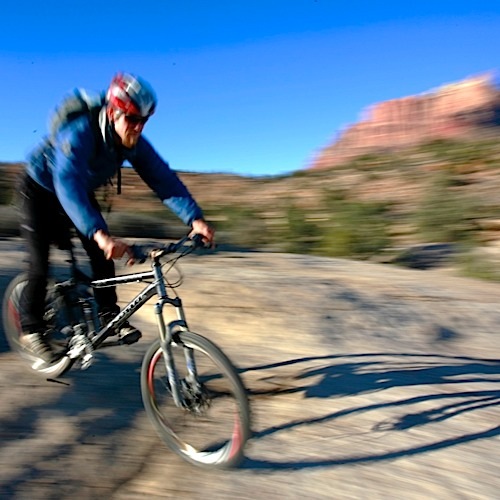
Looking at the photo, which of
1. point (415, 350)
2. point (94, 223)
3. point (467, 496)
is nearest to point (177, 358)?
point (94, 223)

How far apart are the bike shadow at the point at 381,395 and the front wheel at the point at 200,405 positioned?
0.60 feet

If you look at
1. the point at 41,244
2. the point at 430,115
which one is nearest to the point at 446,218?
the point at 41,244

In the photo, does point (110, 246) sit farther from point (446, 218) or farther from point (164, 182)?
point (446, 218)

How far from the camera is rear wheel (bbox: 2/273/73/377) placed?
3.62m

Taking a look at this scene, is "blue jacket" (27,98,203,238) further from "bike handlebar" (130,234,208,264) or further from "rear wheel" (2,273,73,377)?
"rear wheel" (2,273,73,377)

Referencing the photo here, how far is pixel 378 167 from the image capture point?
789 inches

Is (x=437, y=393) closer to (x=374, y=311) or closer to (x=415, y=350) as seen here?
(x=415, y=350)

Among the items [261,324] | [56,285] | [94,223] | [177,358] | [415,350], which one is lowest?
[415,350]

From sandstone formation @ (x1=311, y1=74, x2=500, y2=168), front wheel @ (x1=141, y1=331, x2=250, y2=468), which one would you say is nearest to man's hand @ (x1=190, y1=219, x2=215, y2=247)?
front wheel @ (x1=141, y1=331, x2=250, y2=468)

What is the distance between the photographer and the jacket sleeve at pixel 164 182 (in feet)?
11.1

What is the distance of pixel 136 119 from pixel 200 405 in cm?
151

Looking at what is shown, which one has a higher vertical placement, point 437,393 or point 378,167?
point 378,167

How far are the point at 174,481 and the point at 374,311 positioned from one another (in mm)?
3127

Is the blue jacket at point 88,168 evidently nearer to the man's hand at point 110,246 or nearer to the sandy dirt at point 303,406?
the man's hand at point 110,246
